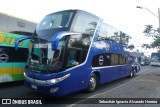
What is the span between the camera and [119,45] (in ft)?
46.1

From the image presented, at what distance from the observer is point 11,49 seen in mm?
11188

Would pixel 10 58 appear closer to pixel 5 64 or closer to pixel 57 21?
pixel 5 64

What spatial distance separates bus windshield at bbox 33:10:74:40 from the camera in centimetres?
862

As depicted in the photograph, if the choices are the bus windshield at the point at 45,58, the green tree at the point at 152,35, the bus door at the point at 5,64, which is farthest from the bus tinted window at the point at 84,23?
the green tree at the point at 152,35

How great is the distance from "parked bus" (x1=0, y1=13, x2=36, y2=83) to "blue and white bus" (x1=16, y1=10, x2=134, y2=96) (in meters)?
2.13

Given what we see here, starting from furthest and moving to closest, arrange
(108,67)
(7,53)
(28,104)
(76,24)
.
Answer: (108,67) < (7,53) < (76,24) < (28,104)

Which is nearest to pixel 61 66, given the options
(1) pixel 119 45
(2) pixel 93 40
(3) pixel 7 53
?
(2) pixel 93 40

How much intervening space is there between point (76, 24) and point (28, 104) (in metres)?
3.71

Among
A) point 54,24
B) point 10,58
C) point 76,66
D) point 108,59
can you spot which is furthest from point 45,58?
point 108,59

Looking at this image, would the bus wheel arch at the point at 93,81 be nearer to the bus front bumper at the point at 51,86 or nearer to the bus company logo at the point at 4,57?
the bus front bumper at the point at 51,86

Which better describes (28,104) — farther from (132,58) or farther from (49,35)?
(132,58)

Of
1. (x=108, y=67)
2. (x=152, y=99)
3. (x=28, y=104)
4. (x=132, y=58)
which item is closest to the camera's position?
(x=28, y=104)

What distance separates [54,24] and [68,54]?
164cm

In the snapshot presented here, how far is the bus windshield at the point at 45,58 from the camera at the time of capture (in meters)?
7.91
